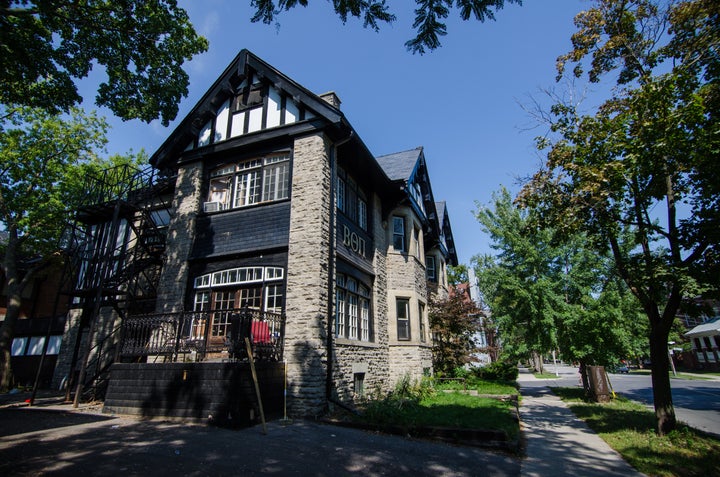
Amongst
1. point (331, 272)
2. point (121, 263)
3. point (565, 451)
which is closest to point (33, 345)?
point (121, 263)

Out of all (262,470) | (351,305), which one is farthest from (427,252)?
(262,470)

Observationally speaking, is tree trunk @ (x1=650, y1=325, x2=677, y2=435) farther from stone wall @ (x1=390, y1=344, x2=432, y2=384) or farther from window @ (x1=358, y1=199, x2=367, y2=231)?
window @ (x1=358, y1=199, x2=367, y2=231)

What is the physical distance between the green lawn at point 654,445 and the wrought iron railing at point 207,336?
26.9ft

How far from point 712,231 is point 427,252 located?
55.3 feet

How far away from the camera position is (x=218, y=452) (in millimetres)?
6398

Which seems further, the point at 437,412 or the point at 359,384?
the point at 359,384

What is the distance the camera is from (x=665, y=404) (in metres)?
8.95

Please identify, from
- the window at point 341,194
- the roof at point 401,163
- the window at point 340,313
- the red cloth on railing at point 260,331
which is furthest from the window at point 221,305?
the roof at point 401,163

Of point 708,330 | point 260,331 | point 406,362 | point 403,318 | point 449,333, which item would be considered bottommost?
point 406,362

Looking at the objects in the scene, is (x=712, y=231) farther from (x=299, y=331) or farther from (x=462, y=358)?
(x=462, y=358)

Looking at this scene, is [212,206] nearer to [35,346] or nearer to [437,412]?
[437,412]

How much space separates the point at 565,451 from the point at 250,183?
455 inches

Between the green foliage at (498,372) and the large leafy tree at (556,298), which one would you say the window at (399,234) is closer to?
the large leafy tree at (556,298)

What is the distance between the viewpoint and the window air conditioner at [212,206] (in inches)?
516
